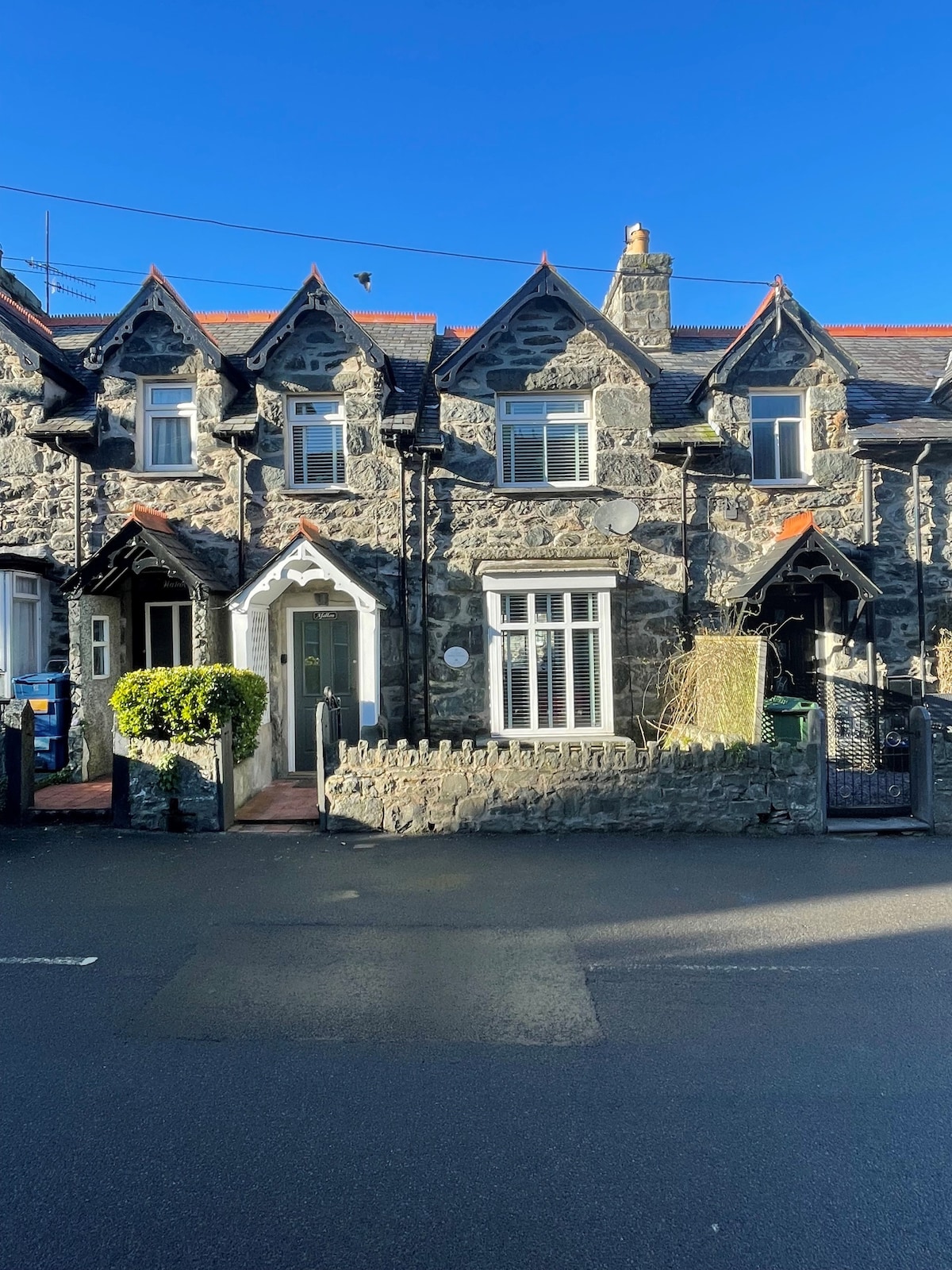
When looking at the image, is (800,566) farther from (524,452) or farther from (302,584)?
(302,584)

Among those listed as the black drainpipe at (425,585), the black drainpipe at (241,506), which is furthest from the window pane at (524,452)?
the black drainpipe at (241,506)

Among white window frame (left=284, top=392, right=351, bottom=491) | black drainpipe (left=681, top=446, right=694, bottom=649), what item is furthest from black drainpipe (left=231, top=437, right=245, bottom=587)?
black drainpipe (left=681, top=446, right=694, bottom=649)

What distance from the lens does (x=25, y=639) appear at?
11953 millimetres

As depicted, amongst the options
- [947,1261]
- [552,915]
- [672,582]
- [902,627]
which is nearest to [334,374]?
[672,582]

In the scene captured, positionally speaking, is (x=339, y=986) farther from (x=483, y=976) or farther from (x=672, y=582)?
(x=672, y=582)

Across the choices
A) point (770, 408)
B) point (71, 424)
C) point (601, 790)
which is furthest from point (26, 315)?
point (601, 790)

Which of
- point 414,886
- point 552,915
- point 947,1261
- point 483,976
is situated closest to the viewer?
point 947,1261

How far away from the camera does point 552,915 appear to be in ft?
20.7

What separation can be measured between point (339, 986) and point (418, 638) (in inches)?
296

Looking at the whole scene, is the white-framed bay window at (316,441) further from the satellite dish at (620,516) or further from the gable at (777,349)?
the gable at (777,349)

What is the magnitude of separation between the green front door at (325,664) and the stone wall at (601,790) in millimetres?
3703

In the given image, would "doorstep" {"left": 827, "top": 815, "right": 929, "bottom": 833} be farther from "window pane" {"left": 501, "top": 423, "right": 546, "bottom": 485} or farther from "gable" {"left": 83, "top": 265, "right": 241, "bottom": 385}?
"gable" {"left": 83, "top": 265, "right": 241, "bottom": 385}

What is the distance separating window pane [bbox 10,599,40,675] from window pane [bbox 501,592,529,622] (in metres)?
7.38

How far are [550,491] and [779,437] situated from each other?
3959mm
